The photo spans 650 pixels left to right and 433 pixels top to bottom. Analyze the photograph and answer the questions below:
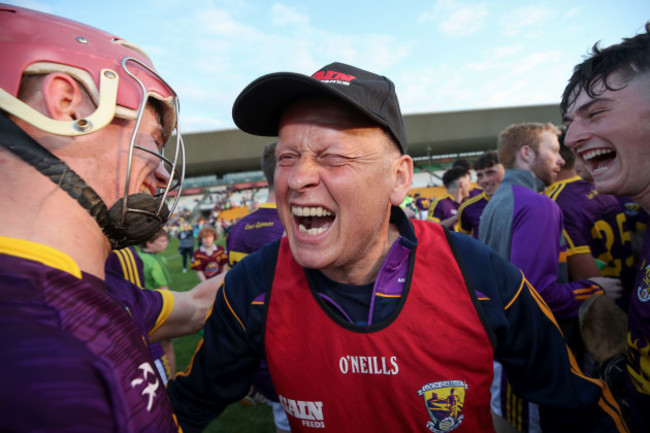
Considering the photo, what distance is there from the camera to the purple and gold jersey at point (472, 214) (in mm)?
5473

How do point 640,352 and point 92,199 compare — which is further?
point 640,352

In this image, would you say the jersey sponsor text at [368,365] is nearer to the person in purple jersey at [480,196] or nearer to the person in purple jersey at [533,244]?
the person in purple jersey at [533,244]

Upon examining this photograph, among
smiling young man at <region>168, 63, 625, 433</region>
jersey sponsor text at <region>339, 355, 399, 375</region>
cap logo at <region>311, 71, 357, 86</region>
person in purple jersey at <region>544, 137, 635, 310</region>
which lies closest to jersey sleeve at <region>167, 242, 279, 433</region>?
smiling young man at <region>168, 63, 625, 433</region>

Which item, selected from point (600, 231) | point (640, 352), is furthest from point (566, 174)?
point (640, 352)

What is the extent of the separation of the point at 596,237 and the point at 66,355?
13.1 ft

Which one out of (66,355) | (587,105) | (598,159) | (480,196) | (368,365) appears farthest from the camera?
(480,196)

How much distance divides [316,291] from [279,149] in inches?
28.0

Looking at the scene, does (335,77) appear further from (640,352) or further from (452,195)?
(452,195)

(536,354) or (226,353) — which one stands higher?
(226,353)

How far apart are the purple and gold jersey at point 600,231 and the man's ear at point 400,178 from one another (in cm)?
232

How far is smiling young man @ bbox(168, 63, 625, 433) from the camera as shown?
4.51 ft

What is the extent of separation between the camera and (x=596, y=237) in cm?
305

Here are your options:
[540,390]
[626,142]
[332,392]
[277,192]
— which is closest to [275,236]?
[277,192]

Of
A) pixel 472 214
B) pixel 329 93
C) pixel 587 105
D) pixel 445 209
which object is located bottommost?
pixel 445 209
